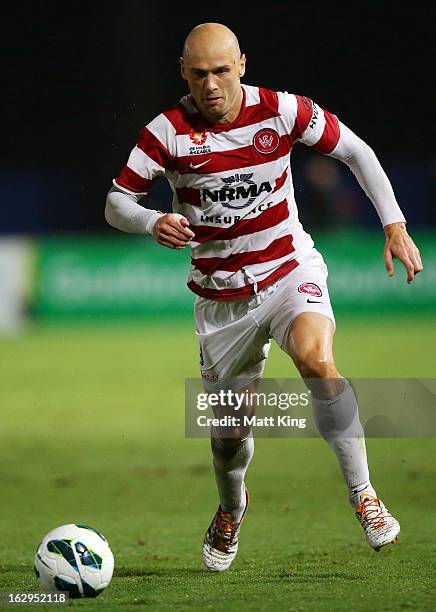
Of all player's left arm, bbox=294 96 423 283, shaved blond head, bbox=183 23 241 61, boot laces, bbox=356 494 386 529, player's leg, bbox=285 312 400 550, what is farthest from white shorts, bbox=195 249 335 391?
shaved blond head, bbox=183 23 241 61

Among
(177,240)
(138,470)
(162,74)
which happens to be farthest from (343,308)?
(177,240)

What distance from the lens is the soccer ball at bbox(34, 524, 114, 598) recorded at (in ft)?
14.6

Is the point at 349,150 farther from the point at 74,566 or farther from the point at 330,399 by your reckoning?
the point at 74,566

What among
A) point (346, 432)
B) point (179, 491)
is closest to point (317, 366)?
point (346, 432)

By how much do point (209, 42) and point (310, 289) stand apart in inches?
47.7

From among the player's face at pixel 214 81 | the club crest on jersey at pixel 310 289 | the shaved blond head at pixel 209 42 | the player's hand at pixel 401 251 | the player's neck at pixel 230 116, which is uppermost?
the shaved blond head at pixel 209 42

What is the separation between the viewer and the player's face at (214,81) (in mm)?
5070

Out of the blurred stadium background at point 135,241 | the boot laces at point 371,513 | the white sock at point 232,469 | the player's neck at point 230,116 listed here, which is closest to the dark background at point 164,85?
the blurred stadium background at point 135,241

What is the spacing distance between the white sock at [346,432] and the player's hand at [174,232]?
881mm

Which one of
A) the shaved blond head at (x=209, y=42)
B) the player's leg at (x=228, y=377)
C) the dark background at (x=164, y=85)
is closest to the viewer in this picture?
the shaved blond head at (x=209, y=42)

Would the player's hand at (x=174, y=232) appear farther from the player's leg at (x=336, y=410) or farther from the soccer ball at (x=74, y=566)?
the soccer ball at (x=74, y=566)

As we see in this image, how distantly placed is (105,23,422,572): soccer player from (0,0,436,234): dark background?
19.3 ft

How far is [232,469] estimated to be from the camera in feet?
18.1

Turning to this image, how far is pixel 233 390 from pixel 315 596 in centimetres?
128
